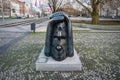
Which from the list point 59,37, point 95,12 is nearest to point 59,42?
point 59,37

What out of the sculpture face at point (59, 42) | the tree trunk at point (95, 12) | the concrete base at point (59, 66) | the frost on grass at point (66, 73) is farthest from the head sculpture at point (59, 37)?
the tree trunk at point (95, 12)

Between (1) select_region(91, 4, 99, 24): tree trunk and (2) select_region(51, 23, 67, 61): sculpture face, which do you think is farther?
(1) select_region(91, 4, 99, 24): tree trunk

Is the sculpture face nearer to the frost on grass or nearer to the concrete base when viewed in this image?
the concrete base

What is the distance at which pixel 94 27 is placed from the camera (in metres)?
19.3

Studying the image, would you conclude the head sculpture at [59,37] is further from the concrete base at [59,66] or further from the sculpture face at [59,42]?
the concrete base at [59,66]

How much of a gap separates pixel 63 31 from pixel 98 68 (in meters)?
1.74

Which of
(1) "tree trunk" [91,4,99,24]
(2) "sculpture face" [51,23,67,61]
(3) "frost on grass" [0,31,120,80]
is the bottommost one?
(3) "frost on grass" [0,31,120,80]

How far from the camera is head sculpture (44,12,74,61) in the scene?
5.67 metres

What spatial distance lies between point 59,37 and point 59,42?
0.56 feet

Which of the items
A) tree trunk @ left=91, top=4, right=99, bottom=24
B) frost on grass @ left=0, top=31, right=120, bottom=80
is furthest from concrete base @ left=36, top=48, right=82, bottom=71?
tree trunk @ left=91, top=4, right=99, bottom=24

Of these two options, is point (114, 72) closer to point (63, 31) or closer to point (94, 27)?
point (63, 31)

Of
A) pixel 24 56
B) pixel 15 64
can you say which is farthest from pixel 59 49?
pixel 24 56

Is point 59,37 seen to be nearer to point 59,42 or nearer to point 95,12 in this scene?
point 59,42

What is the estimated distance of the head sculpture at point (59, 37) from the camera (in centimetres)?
567
